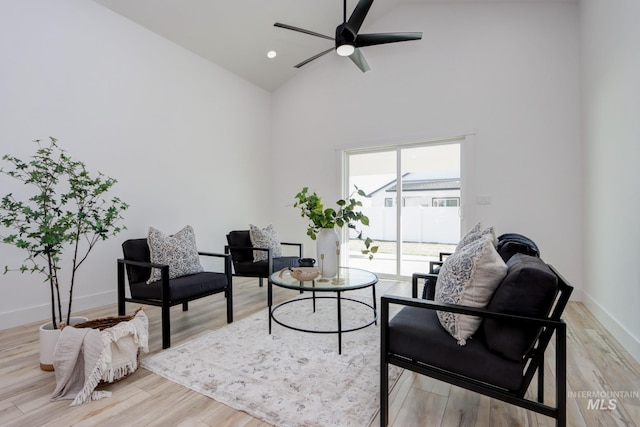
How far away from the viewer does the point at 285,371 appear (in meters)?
1.98

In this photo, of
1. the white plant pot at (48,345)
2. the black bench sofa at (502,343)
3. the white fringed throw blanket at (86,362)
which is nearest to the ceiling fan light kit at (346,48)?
the black bench sofa at (502,343)

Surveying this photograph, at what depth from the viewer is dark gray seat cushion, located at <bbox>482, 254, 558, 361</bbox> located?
1167 mm

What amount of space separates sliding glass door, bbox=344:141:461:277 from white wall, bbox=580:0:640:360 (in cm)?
139

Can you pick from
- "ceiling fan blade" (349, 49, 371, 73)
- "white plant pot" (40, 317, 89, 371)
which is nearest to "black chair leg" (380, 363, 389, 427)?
"white plant pot" (40, 317, 89, 371)

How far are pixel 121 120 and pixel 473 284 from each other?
12.6 feet

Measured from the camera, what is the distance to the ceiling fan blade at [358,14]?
2672 millimetres

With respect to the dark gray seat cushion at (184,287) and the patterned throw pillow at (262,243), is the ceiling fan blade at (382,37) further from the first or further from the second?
the dark gray seat cushion at (184,287)

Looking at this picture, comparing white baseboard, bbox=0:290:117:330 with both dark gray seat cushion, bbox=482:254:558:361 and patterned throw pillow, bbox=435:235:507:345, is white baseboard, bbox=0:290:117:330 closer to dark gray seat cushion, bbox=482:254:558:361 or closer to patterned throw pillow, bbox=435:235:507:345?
patterned throw pillow, bbox=435:235:507:345

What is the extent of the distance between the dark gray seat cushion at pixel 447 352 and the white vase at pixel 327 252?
1.06 m

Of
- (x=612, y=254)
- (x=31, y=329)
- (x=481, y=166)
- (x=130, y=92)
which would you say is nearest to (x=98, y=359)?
(x=31, y=329)

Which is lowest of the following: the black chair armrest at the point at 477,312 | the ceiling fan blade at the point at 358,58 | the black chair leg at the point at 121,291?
the black chair leg at the point at 121,291

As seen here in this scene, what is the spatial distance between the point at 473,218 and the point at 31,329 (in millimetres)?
Result: 4780

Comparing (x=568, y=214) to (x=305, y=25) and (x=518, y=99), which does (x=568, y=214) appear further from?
(x=305, y=25)

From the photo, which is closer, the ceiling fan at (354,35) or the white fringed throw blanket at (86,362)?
the white fringed throw blanket at (86,362)
